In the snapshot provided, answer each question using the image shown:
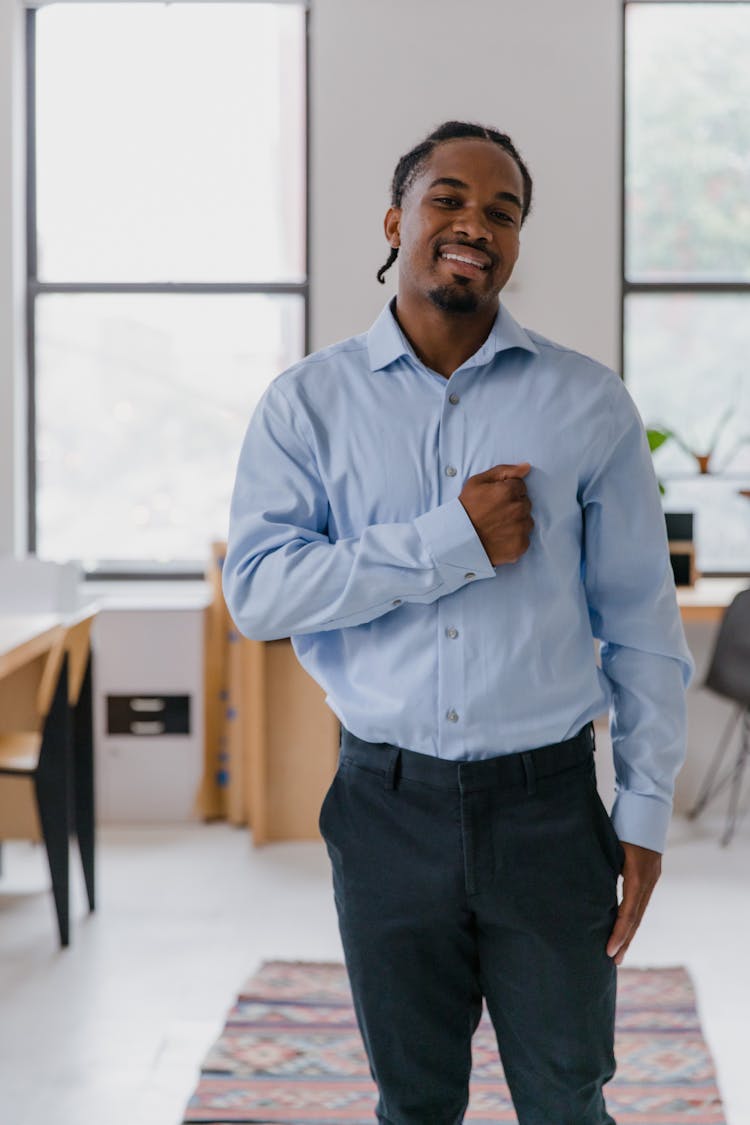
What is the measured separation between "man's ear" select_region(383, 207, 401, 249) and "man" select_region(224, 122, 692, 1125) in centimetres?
5

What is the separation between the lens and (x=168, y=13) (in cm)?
487

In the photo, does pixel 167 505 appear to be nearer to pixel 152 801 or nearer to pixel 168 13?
pixel 152 801

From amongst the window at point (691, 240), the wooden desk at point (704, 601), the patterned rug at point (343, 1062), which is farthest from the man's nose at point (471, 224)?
the window at point (691, 240)

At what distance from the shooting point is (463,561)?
1.32 metres

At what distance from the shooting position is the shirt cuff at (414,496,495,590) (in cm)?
131

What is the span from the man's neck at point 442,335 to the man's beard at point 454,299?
0.03 m

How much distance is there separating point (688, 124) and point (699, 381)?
937 millimetres

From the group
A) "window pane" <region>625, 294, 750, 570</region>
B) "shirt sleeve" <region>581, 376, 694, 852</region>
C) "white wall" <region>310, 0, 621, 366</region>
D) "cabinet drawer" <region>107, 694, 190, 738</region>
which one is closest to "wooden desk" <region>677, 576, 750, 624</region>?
"window pane" <region>625, 294, 750, 570</region>

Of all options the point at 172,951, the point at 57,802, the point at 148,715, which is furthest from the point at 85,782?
the point at 148,715

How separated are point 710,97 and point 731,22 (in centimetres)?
29

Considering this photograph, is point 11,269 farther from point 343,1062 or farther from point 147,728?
point 343,1062

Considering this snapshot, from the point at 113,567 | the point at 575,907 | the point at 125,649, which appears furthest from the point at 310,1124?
the point at 113,567

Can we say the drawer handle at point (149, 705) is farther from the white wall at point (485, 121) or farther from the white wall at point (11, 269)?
the white wall at point (485, 121)

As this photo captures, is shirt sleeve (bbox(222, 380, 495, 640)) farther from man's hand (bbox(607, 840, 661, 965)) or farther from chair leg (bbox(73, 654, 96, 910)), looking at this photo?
chair leg (bbox(73, 654, 96, 910))
